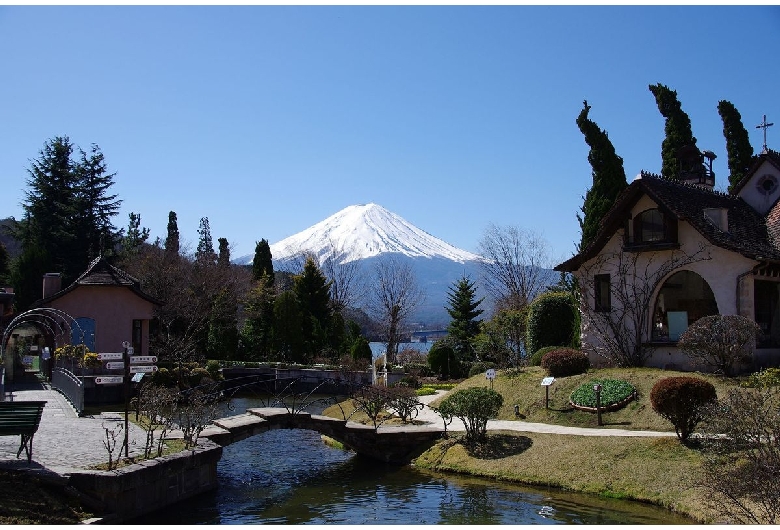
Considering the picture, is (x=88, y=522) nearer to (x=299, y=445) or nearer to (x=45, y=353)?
A: (x=299, y=445)

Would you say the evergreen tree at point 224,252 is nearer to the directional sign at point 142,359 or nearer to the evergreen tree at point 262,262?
the evergreen tree at point 262,262

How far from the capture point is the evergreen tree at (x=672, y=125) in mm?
36906

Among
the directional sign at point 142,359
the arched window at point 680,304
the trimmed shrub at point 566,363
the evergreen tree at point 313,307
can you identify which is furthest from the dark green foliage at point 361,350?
the directional sign at point 142,359

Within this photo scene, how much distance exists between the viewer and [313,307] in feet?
168

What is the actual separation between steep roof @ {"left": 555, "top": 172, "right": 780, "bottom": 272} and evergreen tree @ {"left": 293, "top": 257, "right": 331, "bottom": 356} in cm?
2462

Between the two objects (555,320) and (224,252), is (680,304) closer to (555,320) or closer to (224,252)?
(555,320)

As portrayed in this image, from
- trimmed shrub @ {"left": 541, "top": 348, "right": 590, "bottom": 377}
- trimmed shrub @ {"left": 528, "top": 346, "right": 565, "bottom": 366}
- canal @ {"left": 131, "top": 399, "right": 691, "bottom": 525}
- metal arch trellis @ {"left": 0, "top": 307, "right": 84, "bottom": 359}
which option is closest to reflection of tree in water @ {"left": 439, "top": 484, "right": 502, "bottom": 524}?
canal @ {"left": 131, "top": 399, "right": 691, "bottom": 525}

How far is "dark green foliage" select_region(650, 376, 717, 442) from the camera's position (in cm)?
1680

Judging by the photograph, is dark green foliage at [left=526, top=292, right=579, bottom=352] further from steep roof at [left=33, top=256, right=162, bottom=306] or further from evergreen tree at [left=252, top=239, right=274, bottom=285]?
evergreen tree at [left=252, top=239, right=274, bottom=285]

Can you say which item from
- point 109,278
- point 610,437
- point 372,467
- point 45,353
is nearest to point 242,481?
point 372,467

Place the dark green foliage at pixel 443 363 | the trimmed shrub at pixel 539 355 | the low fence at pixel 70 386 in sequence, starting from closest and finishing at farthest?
the low fence at pixel 70 386 → the trimmed shrub at pixel 539 355 → the dark green foliage at pixel 443 363

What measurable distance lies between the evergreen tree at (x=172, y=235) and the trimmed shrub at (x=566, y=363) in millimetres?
42587

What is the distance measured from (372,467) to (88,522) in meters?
9.61

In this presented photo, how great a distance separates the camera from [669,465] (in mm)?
15828
